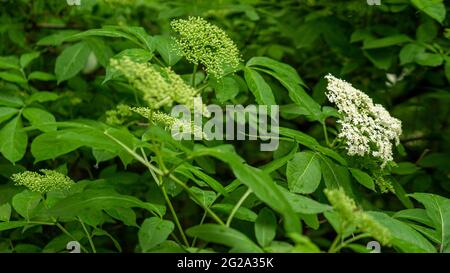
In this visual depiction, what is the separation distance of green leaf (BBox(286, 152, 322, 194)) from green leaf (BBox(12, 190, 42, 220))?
31.5 inches

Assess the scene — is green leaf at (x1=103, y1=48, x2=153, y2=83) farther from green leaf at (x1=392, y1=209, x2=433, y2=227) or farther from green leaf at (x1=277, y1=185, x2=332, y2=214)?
green leaf at (x1=392, y1=209, x2=433, y2=227)

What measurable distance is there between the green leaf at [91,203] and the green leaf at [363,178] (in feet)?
2.17

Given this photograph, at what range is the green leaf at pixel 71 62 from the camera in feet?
8.54

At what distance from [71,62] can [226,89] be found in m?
0.98

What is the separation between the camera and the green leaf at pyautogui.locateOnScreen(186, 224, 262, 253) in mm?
1280

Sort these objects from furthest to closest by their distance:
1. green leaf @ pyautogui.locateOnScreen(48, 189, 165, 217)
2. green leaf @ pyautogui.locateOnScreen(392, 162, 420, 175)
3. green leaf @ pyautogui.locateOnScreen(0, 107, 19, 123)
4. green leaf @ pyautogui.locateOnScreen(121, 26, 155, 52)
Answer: green leaf @ pyautogui.locateOnScreen(392, 162, 420, 175) < green leaf @ pyautogui.locateOnScreen(0, 107, 19, 123) < green leaf @ pyautogui.locateOnScreen(121, 26, 155, 52) < green leaf @ pyautogui.locateOnScreen(48, 189, 165, 217)

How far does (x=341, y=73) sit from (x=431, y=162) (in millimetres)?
626

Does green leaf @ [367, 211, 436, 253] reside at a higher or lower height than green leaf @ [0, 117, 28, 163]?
lower

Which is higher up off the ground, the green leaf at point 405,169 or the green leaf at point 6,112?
the green leaf at point 6,112

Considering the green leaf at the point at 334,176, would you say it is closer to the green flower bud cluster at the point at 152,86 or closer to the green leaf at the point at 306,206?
the green leaf at the point at 306,206

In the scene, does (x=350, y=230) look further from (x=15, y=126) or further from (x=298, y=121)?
(x=298, y=121)

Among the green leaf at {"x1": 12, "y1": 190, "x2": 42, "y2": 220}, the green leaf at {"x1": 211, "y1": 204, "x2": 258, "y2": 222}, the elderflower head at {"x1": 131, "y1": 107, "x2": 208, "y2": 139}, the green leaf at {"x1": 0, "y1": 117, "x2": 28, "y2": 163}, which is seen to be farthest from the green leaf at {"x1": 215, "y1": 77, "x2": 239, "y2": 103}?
the green leaf at {"x1": 0, "y1": 117, "x2": 28, "y2": 163}

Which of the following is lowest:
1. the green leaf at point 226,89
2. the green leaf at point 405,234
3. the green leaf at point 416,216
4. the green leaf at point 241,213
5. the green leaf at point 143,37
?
the green leaf at point 416,216

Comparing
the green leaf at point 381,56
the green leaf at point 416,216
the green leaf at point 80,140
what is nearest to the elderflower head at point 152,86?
the green leaf at point 80,140
